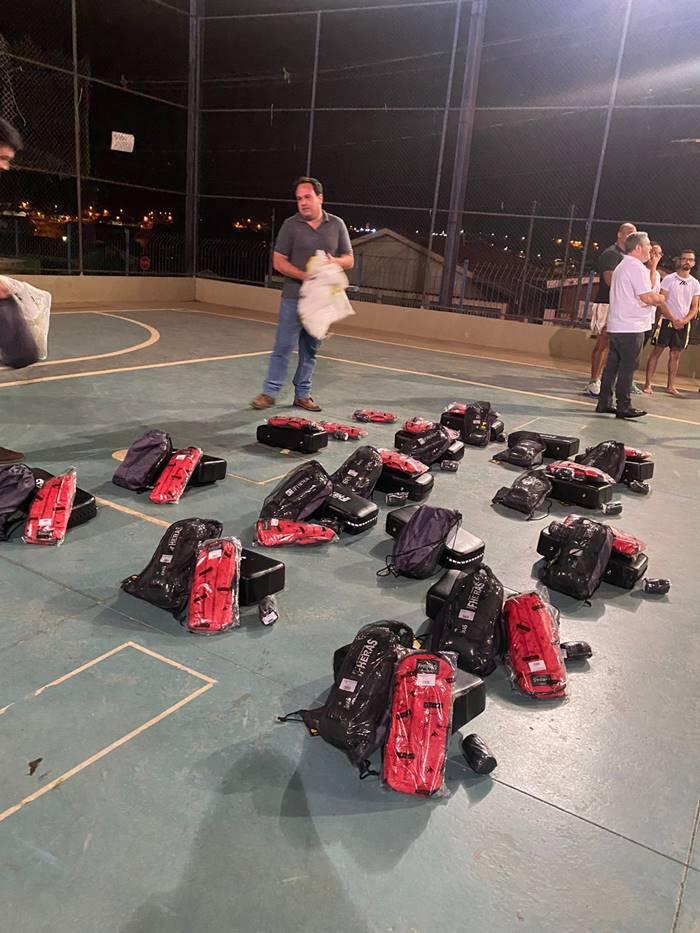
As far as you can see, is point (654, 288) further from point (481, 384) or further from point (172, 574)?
point (172, 574)

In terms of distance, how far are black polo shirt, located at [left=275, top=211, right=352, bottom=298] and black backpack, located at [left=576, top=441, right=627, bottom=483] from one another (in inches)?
123

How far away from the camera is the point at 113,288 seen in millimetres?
15602

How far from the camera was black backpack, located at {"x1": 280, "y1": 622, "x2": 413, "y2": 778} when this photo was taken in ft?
8.01

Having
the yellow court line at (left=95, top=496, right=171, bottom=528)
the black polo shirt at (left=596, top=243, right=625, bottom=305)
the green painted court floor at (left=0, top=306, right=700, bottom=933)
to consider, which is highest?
the black polo shirt at (left=596, top=243, right=625, bottom=305)

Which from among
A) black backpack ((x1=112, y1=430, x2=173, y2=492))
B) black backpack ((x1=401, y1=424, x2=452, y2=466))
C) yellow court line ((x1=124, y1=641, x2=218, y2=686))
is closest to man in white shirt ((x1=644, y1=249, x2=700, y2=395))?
black backpack ((x1=401, y1=424, x2=452, y2=466))

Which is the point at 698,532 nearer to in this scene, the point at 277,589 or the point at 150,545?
the point at 277,589

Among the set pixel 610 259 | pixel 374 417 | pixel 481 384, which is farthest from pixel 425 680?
pixel 610 259

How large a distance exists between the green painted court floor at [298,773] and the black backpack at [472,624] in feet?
0.46

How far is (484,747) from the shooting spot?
250 centimetres

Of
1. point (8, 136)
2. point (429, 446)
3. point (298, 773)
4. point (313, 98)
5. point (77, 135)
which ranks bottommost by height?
point (298, 773)

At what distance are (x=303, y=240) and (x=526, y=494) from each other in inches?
135

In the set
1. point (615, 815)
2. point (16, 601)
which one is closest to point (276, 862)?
point (615, 815)

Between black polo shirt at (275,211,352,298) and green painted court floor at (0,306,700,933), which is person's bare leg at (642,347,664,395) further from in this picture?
green painted court floor at (0,306,700,933)

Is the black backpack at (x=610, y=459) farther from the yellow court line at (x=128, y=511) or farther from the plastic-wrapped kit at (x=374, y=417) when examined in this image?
the yellow court line at (x=128, y=511)
